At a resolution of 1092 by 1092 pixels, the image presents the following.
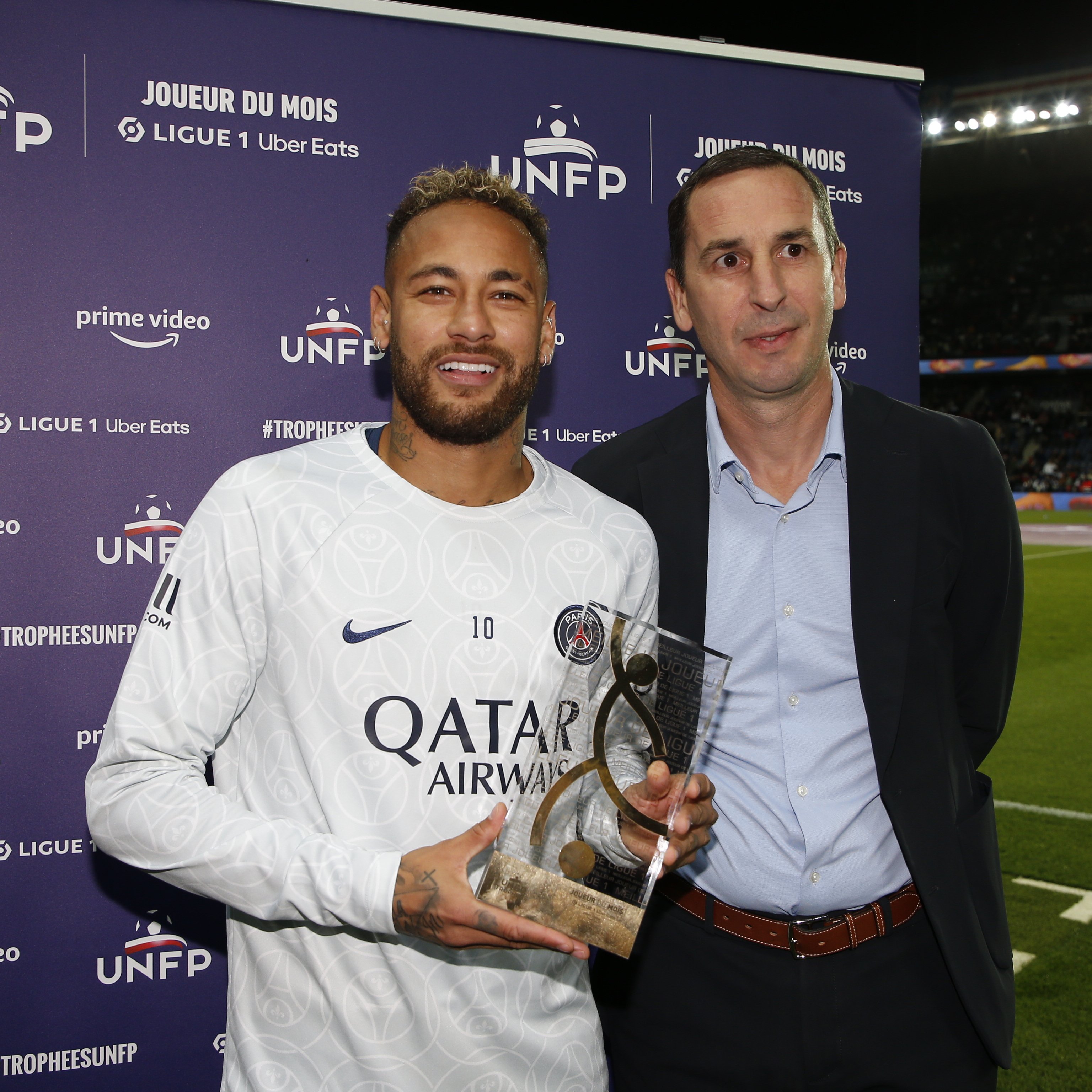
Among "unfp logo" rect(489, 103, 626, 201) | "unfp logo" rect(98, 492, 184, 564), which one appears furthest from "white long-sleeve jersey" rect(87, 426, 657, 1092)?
"unfp logo" rect(489, 103, 626, 201)

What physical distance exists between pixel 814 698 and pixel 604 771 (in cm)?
65

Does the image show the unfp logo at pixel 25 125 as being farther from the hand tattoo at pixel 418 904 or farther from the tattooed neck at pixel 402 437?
the hand tattoo at pixel 418 904

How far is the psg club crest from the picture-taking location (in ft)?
4.91

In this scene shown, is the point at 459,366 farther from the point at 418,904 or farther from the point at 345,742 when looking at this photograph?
the point at 418,904

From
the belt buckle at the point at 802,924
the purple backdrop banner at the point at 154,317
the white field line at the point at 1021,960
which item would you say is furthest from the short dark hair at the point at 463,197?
the white field line at the point at 1021,960

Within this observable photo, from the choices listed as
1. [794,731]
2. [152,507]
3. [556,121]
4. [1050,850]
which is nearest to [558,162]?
[556,121]

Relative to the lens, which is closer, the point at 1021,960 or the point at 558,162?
the point at 558,162

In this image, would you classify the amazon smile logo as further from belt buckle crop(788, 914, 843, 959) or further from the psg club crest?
belt buckle crop(788, 914, 843, 959)

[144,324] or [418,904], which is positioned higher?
[144,324]

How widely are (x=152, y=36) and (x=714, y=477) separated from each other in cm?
189

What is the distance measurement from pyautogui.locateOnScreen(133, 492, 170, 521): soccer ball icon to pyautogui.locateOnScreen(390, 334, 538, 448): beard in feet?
3.57

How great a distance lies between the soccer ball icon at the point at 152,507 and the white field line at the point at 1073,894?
441cm

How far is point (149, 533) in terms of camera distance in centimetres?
246

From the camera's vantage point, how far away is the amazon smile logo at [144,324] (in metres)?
2.42
